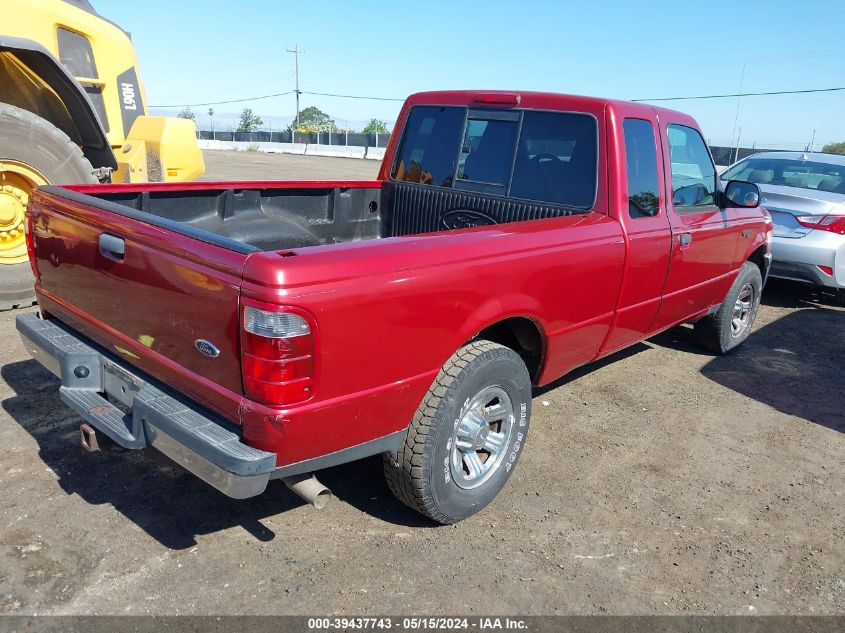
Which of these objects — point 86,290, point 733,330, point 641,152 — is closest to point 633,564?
point 641,152

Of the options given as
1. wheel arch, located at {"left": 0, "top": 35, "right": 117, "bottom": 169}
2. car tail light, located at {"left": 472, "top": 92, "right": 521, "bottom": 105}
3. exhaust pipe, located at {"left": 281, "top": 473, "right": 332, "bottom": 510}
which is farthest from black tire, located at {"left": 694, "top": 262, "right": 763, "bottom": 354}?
wheel arch, located at {"left": 0, "top": 35, "right": 117, "bottom": 169}

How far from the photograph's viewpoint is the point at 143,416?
2527 mm

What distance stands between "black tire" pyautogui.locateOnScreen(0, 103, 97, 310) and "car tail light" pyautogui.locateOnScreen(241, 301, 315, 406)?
4095 mm

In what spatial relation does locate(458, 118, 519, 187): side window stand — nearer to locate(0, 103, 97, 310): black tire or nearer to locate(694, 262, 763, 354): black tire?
locate(694, 262, 763, 354): black tire

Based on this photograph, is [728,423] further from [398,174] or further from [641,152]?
[398,174]

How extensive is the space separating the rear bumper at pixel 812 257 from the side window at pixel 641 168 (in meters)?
3.78

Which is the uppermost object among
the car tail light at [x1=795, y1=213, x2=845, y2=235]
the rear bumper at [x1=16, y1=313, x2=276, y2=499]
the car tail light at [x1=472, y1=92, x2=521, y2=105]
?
the car tail light at [x1=472, y1=92, x2=521, y2=105]

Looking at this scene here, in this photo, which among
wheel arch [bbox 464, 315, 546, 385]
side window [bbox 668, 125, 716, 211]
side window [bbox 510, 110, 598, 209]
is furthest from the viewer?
side window [bbox 668, 125, 716, 211]

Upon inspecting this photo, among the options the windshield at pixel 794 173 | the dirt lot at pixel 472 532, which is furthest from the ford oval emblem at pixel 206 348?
the windshield at pixel 794 173

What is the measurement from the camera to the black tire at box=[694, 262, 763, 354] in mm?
5480

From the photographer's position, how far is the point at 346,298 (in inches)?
90.3

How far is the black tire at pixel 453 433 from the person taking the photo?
2.79 m

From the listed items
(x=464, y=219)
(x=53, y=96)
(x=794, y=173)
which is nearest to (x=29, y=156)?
(x=53, y=96)

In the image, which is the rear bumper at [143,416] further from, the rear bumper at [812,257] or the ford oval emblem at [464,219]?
the rear bumper at [812,257]
